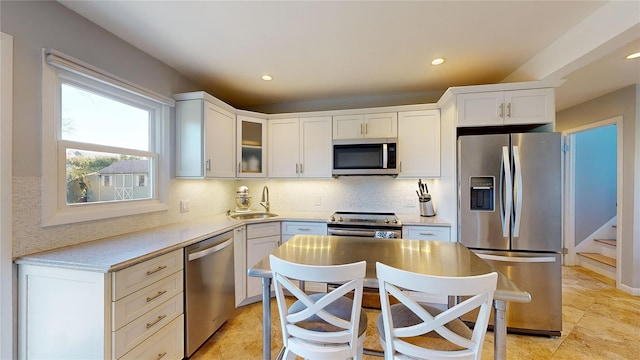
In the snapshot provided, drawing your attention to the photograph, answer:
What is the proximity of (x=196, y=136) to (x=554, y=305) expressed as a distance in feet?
12.0

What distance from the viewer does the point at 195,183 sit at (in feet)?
9.16

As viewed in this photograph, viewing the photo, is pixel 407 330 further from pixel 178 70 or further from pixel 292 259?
Answer: pixel 178 70

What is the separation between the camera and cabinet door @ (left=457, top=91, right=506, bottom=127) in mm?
2297

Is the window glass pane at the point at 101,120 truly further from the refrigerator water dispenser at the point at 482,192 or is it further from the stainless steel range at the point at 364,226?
the refrigerator water dispenser at the point at 482,192

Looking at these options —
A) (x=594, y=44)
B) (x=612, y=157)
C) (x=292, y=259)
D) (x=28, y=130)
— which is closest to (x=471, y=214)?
(x=594, y=44)

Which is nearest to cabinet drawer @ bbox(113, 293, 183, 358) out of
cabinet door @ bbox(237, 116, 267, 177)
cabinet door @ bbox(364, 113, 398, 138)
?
cabinet door @ bbox(237, 116, 267, 177)

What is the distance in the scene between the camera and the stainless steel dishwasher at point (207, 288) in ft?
5.95

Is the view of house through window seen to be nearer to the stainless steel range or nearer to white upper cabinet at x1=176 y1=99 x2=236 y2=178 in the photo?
white upper cabinet at x1=176 y1=99 x2=236 y2=178

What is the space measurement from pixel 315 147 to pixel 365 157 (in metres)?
0.66

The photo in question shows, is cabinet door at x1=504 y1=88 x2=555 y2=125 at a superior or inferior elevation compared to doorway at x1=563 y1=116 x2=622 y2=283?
superior

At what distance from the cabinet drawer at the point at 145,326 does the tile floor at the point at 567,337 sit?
521 mm

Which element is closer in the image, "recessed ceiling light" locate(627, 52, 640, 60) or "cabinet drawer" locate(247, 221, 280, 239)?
"recessed ceiling light" locate(627, 52, 640, 60)

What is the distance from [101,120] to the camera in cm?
188

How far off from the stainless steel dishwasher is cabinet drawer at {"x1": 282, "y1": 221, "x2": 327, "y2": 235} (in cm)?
72
